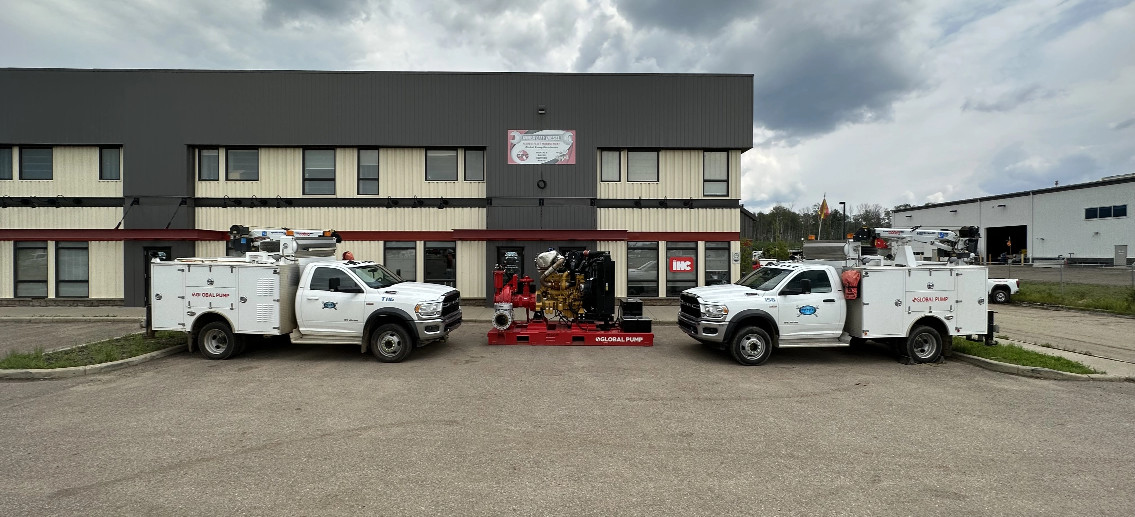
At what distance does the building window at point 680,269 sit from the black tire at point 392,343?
35.5 ft

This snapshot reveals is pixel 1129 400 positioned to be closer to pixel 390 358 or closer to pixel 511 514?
pixel 511 514

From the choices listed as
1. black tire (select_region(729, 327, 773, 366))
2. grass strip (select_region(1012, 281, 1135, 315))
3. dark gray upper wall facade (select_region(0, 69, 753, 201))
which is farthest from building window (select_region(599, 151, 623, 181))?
grass strip (select_region(1012, 281, 1135, 315))

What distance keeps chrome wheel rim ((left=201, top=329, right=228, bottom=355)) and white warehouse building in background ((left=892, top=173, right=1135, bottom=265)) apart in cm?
4726

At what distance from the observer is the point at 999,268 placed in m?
36.1

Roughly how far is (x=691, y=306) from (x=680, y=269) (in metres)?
8.05

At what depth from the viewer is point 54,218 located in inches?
683

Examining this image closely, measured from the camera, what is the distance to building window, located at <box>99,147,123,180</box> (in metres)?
17.5

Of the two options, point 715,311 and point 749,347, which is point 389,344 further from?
point 749,347

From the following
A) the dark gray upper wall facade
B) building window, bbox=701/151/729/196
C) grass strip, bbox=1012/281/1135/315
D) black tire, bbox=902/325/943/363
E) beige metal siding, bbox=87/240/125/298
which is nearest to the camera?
black tire, bbox=902/325/943/363

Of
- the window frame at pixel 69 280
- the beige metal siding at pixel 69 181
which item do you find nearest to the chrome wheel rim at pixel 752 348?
the beige metal siding at pixel 69 181

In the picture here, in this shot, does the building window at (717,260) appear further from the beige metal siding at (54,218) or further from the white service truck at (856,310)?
the beige metal siding at (54,218)

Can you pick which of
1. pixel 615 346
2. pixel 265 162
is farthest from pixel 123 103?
pixel 615 346

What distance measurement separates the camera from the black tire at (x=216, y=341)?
9602 mm

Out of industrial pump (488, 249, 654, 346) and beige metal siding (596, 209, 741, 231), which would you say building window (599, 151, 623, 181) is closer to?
beige metal siding (596, 209, 741, 231)
